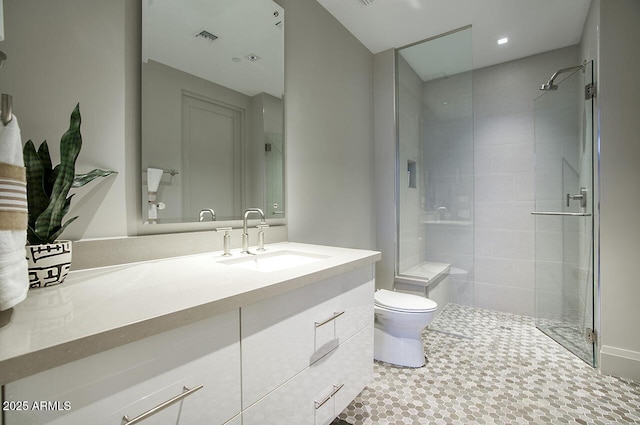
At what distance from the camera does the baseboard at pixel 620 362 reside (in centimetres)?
183

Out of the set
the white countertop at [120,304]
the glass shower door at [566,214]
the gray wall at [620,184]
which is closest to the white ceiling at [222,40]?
the white countertop at [120,304]

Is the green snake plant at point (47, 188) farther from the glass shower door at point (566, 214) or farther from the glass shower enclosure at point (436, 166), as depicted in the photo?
the glass shower door at point (566, 214)

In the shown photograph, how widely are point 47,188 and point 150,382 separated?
724mm

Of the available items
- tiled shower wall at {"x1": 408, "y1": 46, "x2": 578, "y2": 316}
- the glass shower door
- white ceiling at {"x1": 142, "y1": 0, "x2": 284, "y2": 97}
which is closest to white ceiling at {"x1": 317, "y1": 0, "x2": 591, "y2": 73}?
tiled shower wall at {"x1": 408, "y1": 46, "x2": 578, "y2": 316}

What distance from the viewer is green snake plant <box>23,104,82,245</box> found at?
0.89 meters

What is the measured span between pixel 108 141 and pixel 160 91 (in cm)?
32

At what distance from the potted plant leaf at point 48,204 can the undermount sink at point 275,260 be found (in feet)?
1.93

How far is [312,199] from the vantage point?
213 centimetres

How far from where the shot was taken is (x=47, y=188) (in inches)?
37.5

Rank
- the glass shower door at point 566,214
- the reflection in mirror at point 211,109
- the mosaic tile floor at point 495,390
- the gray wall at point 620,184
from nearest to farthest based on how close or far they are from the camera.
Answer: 1. the reflection in mirror at point 211,109
2. the mosaic tile floor at point 495,390
3. the gray wall at point 620,184
4. the glass shower door at point 566,214

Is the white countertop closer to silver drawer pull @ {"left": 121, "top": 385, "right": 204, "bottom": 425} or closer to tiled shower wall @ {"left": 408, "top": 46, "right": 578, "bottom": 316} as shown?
silver drawer pull @ {"left": 121, "top": 385, "right": 204, "bottom": 425}

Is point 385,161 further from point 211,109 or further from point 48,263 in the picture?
point 48,263

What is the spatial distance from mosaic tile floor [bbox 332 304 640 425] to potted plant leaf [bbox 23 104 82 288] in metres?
1.41

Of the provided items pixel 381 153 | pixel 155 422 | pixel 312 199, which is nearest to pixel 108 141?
pixel 155 422
